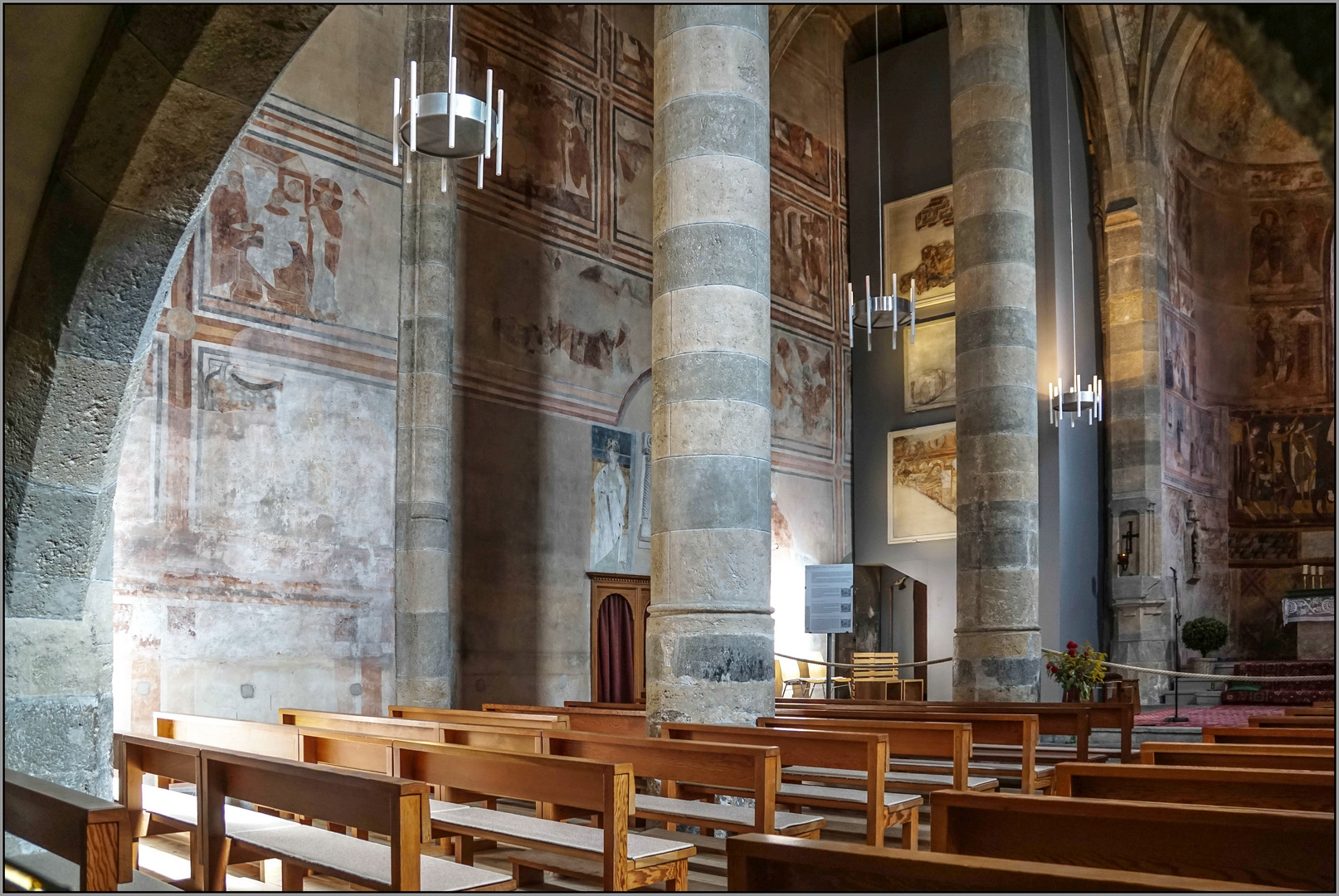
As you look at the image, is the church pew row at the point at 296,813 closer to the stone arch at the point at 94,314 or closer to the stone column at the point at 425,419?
the stone arch at the point at 94,314

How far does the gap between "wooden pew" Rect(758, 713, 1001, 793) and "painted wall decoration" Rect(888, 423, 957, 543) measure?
12089 mm

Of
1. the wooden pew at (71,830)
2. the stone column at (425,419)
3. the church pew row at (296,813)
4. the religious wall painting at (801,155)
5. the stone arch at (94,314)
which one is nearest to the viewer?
the wooden pew at (71,830)

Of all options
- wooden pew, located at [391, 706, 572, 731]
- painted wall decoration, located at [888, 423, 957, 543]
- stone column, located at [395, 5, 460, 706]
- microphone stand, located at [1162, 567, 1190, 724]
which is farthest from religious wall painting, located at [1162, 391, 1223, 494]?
wooden pew, located at [391, 706, 572, 731]

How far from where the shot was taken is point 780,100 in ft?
64.5

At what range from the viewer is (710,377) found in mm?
7316

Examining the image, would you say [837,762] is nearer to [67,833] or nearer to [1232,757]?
[1232,757]

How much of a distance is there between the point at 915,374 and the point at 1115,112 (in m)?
5.74

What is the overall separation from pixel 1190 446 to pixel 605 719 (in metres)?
16.7

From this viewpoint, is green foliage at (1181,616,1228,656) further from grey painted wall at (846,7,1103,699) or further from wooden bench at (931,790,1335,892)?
wooden bench at (931,790,1335,892)

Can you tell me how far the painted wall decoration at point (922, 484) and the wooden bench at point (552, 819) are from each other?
14.7 m

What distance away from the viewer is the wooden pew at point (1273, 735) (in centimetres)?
635

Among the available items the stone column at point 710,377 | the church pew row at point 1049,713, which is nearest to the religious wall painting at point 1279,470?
the church pew row at point 1049,713

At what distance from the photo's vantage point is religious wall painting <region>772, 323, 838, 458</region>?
1897 centimetres

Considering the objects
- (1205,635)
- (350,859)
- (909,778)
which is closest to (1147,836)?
(350,859)
